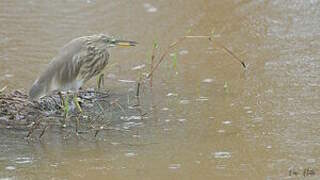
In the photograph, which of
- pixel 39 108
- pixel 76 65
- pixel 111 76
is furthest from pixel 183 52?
pixel 39 108

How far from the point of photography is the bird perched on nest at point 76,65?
22.4 ft

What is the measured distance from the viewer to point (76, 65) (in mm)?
6902

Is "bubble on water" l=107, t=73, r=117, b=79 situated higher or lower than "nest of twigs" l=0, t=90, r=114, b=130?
higher

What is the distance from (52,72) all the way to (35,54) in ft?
4.65

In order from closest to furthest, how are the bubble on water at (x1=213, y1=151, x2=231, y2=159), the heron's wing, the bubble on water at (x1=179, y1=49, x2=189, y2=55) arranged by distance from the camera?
the bubble on water at (x1=213, y1=151, x2=231, y2=159), the heron's wing, the bubble on water at (x1=179, y1=49, x2=189, y2=55)

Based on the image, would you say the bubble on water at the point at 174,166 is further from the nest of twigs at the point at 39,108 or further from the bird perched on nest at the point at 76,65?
the bird perched on nest at the point at 76,65

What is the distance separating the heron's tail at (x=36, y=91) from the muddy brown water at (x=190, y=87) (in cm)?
42

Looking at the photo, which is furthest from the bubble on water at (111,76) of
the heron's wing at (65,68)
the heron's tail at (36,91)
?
the heron's tail at (36,91)

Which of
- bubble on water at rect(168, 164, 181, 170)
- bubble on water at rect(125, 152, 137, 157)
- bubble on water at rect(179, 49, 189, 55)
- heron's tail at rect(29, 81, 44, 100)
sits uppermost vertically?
bubble on water at rect(179, 49, 189, 55)

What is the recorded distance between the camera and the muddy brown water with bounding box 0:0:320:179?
5613mm

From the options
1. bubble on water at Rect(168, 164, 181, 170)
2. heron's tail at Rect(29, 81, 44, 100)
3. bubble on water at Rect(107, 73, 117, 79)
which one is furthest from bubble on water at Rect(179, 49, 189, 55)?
bubble on water at Rect(168, 164, 181, 170)

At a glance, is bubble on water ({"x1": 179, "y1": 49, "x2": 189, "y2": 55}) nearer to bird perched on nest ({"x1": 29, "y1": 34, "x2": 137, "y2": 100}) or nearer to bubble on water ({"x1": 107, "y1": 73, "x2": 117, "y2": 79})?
bubble on water ({"x1": 107, "y1": 73, "x2": 117, "y2": 79})

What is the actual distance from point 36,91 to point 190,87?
131 centimetres

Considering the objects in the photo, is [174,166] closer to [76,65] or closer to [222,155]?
[222,155]
